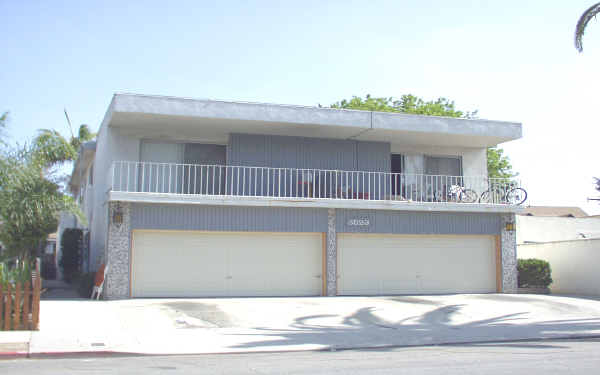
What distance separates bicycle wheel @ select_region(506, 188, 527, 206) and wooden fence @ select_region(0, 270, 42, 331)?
49.5 feet

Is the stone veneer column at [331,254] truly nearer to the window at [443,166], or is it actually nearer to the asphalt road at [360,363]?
the window at [443,166]

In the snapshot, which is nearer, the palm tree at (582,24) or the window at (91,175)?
the palm tree at (582,24)

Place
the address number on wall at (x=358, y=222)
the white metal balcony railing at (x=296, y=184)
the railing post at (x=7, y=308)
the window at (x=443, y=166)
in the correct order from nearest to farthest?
1. the railing post at (x=7, y=308)
2. the white metal balcony railing at (x=296, y=184)
3. the address number on wall at (x=358, y=222)
4. the window at (x=443, y=166)

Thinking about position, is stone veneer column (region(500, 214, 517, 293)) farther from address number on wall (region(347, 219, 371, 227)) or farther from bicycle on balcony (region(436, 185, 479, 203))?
address number on wall (region(347, 219, 371, 227))

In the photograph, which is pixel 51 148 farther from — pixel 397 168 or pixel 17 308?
pixel 397 168

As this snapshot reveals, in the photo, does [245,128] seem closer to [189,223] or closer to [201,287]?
[189,223]

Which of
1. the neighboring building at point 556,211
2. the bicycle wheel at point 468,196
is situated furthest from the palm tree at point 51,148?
the neighboring building at point 556,211

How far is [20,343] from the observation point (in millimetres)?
10469

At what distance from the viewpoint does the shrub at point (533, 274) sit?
21141 mm

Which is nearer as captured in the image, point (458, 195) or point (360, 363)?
point (360, 363)

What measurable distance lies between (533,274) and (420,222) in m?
4.79

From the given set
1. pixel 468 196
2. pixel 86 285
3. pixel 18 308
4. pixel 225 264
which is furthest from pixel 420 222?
pixel 18 308

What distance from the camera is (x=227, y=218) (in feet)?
59.5

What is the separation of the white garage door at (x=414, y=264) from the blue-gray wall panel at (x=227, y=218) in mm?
1327
